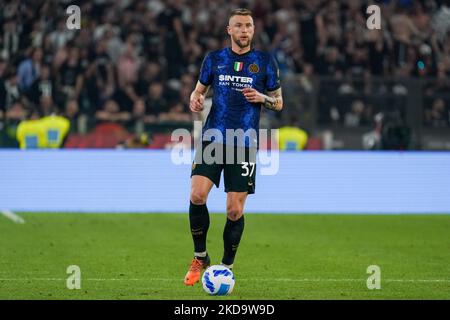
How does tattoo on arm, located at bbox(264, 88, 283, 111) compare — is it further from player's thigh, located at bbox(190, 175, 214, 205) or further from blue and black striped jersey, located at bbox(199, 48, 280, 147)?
player's thigh, located at bbox(190, 175, 214, 205)

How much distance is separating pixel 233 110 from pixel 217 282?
4.96 ft

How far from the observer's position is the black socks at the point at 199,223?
9.96 meters

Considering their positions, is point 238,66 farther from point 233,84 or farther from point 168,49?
point 168,49

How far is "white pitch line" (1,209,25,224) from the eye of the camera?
1602 centimetres

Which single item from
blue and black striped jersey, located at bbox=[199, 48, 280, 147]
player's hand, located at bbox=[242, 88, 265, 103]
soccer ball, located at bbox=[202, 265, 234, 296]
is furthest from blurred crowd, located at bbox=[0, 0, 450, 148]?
soccer ball, located at bbox=[202, 265, 234, 296]

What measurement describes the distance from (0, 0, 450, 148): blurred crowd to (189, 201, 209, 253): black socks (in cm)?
1024

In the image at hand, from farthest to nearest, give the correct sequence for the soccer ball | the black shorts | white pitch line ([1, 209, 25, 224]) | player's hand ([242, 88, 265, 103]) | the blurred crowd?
the blurred crowd → white pitch line ([1, 209, 25, 224]) → the black shorts → player's hand ([242, 88, 265, 103]) → the soccer ball

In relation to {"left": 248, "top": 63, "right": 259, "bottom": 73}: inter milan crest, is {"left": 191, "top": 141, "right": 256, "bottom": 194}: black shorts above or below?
below

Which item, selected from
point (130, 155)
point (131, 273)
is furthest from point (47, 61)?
point (131, 273)

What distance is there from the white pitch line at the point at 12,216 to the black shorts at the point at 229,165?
6.64 meters

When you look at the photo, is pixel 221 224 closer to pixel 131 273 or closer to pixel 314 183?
pixel 314 183

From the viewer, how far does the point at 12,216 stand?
16609 mm

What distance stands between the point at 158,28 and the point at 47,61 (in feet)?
8.33

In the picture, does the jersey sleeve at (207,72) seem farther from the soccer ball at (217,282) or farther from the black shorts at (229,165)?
the soccer ball at (217,282)
